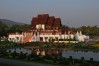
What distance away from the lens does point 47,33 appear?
65.7 meters

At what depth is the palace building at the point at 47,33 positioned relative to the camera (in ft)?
209

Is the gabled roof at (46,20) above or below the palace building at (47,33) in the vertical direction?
above

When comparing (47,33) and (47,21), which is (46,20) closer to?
(47,21)

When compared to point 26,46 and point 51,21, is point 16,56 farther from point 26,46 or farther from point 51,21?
point 51,21

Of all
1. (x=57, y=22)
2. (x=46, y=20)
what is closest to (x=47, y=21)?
(x=46, y=20)

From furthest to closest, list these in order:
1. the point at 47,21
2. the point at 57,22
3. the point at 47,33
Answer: the point at 47,21
the point at 57,22
the point at 47,33

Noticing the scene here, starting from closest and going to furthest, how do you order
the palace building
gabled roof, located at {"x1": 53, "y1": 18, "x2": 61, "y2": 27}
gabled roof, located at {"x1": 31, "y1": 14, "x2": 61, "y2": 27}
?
the palace building, gabled roof, located at {"x1": 53, "y1": 18, "x2": 61, "y2": 27}, gabled roof, located at {"x1": 31, "y1": 14, "x2": 61, "y2": 27}

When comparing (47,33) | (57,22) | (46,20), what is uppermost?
(46,20)

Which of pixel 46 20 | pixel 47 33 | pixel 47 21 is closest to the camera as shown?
pixel 47 33

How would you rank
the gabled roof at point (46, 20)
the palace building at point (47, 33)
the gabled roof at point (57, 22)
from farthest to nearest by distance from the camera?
the gabled roof at point (46, 20) → the gabled roof at point (57, 22) → the palace building at point (47, 33)

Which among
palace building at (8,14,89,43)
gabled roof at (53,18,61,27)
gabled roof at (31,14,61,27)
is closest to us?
palace building at (8,14,89,43)

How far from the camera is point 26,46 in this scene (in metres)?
56.1

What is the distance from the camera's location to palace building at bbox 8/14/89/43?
63.8 m

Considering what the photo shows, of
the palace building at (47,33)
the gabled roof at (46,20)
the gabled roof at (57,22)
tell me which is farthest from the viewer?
the gabled roof at (46,20)
